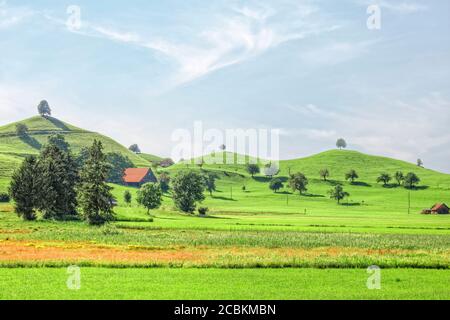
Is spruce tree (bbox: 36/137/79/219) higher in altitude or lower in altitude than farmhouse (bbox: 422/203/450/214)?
higher

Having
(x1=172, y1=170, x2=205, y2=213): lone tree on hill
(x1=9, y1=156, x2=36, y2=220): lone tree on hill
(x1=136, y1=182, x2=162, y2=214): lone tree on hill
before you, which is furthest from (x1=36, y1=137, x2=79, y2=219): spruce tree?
(x1=172, y1=170, x2=205, y2=213): lone tree on hill

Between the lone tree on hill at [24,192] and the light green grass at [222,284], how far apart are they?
219 feet

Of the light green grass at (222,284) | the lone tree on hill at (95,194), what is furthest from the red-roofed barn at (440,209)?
the light green grass at (222,284)

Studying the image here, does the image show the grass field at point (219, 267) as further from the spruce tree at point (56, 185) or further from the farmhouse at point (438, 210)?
the farmhouse at point (438, 210)

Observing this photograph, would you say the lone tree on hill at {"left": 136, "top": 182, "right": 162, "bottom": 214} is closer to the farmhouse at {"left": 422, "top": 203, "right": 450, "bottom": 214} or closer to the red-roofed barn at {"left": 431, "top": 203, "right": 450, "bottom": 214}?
the farmhouse at {"left": 422, "top": 203, "right": 450, "bottom": 214}

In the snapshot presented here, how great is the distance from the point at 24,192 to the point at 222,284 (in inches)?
3155

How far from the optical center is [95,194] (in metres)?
94.2

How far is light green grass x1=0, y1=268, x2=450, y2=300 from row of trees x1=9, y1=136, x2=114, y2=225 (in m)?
57.5

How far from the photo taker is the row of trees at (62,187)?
94.2 meters

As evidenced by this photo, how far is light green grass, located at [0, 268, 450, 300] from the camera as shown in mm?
27812
